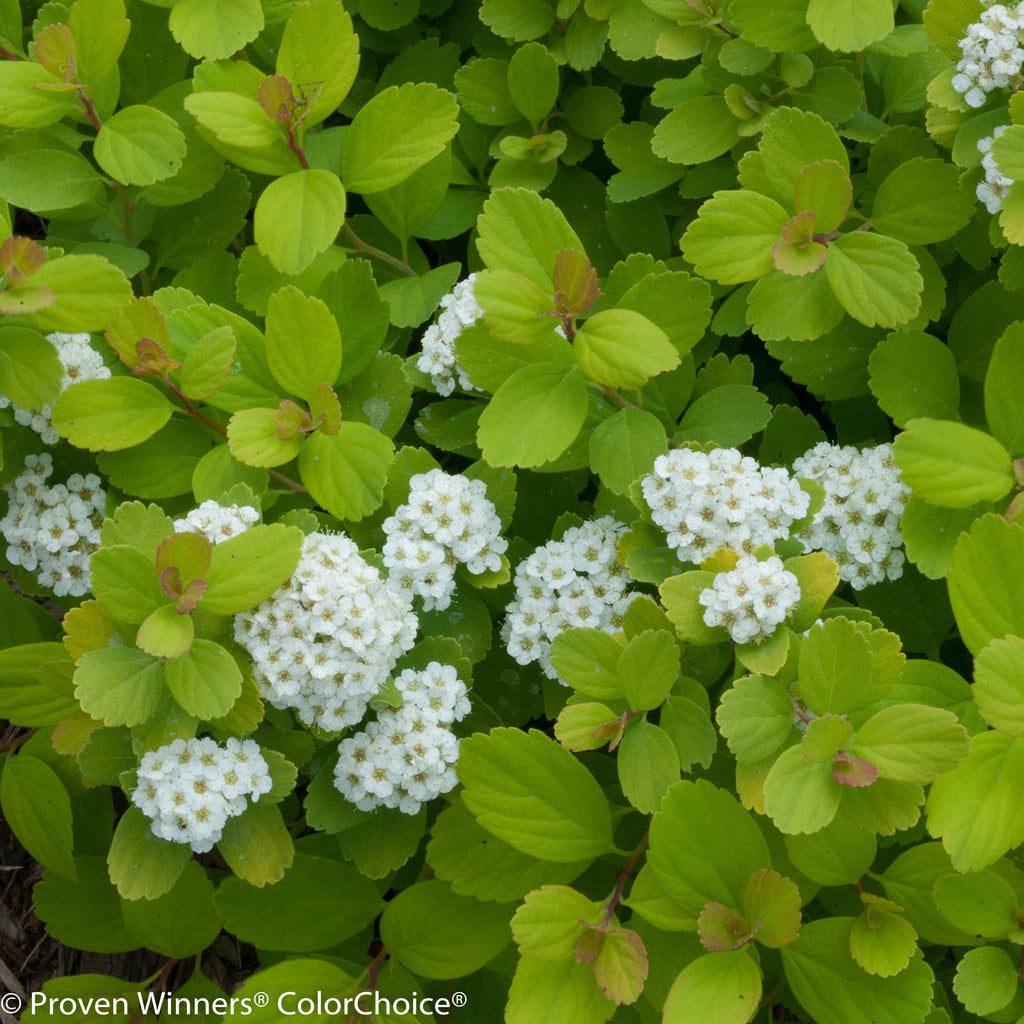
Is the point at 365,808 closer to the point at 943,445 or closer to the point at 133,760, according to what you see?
the point at 133,760

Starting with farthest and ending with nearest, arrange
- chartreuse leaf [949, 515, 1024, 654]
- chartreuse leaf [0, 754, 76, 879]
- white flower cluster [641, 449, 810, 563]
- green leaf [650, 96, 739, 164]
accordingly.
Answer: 1. green leaf [650, 96, 739, 164]
2. chartreuse leaf [0, 754, 76, 879]
3. white flower cluster [641, 449, 810, 563]
4. chartreuse leaf [949, 515, 1024, 654]

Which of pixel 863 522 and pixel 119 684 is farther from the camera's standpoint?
pixel 863 522

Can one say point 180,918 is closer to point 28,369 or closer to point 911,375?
point 28,369

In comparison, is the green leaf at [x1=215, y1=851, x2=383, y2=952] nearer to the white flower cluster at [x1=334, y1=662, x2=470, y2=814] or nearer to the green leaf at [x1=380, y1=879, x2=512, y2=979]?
the green leaf at [x1=380, y1=879, x2=512, y2=979]

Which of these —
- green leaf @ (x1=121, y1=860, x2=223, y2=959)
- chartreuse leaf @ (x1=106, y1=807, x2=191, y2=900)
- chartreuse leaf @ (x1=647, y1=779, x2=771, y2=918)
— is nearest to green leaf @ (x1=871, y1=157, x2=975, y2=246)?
chartreuse leaf @ (x1=647, y1=779, x2=771, y2=918)

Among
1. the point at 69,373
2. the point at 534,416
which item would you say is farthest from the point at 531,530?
the point at 69,373

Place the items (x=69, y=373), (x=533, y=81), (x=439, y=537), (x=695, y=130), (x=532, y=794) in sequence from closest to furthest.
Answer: (x=532, y=794), (x=439, y=537), (x=69, y=373), (x=695, y=130), (x=533, y=81)

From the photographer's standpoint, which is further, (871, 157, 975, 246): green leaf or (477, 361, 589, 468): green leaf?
(871, 157, 975, 246): green leaf
